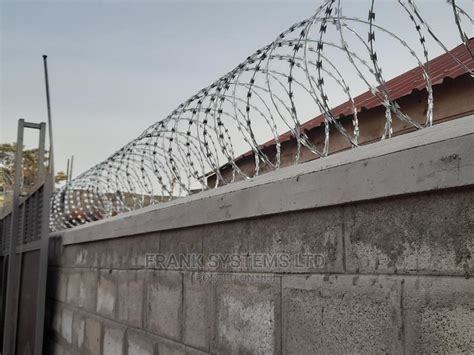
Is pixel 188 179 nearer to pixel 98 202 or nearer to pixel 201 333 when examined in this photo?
pixel 201 333

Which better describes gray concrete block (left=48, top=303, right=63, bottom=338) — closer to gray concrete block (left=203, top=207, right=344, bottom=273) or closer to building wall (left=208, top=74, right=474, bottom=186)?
building wall (left=208, top=74, right=474, bottom=186)

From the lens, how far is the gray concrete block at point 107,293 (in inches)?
147

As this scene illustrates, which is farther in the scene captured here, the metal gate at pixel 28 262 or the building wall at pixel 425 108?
the metal gate at pixel 28 262

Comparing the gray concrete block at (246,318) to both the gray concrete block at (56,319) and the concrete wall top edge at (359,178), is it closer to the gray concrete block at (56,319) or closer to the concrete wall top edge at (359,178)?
the concrete wall top edge at (359,178)

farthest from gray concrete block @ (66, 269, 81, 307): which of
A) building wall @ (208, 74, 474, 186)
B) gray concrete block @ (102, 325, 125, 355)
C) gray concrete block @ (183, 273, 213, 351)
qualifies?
gray concrete block @ (183, 273, 213, 351)

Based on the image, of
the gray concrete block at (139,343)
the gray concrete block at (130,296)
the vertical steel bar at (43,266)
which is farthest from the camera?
the vertical steel bar at (43,266)

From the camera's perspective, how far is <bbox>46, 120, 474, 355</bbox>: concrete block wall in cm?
131

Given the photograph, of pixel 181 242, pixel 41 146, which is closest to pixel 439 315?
pixel 181 242

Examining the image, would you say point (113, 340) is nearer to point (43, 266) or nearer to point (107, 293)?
point (107, 293)

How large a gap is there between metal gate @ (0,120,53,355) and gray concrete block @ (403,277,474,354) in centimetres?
458

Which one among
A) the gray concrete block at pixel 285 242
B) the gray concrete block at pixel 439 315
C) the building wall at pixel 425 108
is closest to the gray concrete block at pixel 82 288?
the building wall at pixel 425 108

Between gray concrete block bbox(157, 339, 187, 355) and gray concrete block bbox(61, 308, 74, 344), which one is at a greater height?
gray concrete block bbox(157, 339, 187, 355)

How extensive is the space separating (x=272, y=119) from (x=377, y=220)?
98 centimetres

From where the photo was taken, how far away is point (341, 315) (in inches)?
64.9
